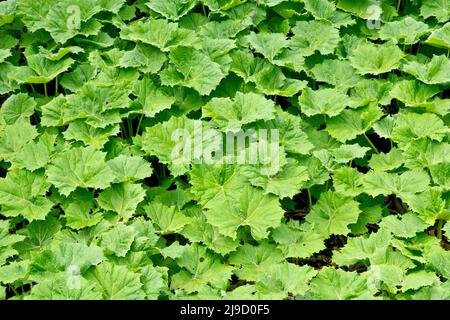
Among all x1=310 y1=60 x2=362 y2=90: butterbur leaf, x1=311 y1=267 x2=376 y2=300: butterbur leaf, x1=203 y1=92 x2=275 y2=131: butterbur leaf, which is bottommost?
x1=311 y1=267 x2=376 y2=300: butterbur leaf

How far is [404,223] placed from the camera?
4.07m

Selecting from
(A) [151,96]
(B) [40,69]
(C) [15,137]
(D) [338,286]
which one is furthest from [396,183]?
(B) [40,69]

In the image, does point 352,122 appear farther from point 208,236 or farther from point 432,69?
point 208,236

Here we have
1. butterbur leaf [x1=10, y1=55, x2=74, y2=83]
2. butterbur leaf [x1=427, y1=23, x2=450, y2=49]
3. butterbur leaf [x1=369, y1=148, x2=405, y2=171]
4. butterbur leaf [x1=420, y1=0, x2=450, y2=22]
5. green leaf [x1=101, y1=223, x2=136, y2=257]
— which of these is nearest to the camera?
green leaf [x1=101, y1=223, x2=136, y2=257]

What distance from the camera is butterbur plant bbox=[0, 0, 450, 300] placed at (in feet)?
12.3

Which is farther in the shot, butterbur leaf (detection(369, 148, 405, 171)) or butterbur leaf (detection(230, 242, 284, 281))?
butterbur leaf (detection(369, 148, 405, 171))

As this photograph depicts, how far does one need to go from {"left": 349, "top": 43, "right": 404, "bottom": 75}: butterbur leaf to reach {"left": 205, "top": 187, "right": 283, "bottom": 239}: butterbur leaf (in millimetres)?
1558

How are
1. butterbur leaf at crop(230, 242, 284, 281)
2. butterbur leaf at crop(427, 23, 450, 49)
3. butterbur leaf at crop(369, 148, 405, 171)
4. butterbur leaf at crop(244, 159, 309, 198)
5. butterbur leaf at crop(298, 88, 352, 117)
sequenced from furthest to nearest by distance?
butterbur leaf at crop(427, 23, 450, 49)
butterbur leaf at crop(298, 88, 352, 117)
butterbur leaf at crop(369, 148, 405, 171)
butterbur leaf at crop(244, 159, 309, 198)
butterbur leaf at crop(230, 242, 284, 281)

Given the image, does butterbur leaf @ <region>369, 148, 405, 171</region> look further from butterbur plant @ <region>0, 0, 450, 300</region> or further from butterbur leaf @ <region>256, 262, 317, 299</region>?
butterbur leaf @ <region>256, 262, 317, 299</region>

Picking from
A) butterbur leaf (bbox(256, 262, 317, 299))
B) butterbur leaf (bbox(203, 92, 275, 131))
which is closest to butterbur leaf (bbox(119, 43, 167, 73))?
butterbur leaf (bbox(203, 92, 275, 131))

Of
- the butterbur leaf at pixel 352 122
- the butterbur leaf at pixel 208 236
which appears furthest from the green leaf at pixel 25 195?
the butterbur leaf at pixel 352 122

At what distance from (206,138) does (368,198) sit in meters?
1.19

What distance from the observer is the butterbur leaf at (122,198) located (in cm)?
413

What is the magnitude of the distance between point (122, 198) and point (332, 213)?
54.1 inches
